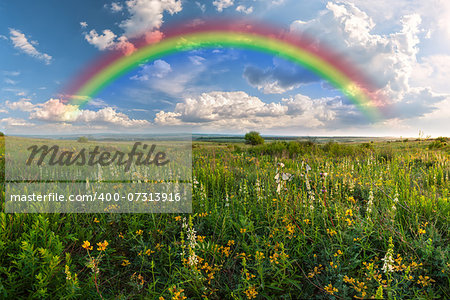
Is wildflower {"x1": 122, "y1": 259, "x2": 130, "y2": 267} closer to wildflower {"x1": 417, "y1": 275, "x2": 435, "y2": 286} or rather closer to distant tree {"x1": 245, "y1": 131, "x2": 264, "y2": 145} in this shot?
wildflower {"x1": 417, "y1": 275, "x2": 435, "y2": 286}

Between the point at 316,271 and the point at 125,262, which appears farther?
the point at 125,262

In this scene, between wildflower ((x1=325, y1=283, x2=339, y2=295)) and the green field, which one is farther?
the green field

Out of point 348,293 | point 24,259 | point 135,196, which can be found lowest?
point 348,293

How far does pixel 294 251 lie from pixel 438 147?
1681 centimetres

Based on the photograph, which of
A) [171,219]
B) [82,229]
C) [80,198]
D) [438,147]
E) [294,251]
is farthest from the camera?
[438,147]

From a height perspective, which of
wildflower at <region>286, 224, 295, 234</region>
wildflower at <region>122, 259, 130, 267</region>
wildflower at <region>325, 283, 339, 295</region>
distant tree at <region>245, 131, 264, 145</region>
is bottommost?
wildflower at <region>122, 259, 130, 267</region>

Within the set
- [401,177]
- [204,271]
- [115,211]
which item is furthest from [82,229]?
[401,177]

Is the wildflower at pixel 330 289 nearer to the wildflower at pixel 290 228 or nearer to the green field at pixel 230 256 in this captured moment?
the green field at pixel 230 256

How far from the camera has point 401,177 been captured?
669 cm

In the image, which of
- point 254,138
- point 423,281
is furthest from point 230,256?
point 254,138

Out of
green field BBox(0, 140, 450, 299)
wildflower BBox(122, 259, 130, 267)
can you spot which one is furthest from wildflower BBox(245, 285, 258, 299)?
wildflower BBox(122, 259, 130, 267)

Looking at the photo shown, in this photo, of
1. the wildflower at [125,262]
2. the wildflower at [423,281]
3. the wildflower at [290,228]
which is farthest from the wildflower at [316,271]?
the wildflower at [125,262]

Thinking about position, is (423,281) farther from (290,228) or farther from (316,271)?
(290,228)

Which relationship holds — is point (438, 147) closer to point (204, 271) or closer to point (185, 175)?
point (185, 175)
